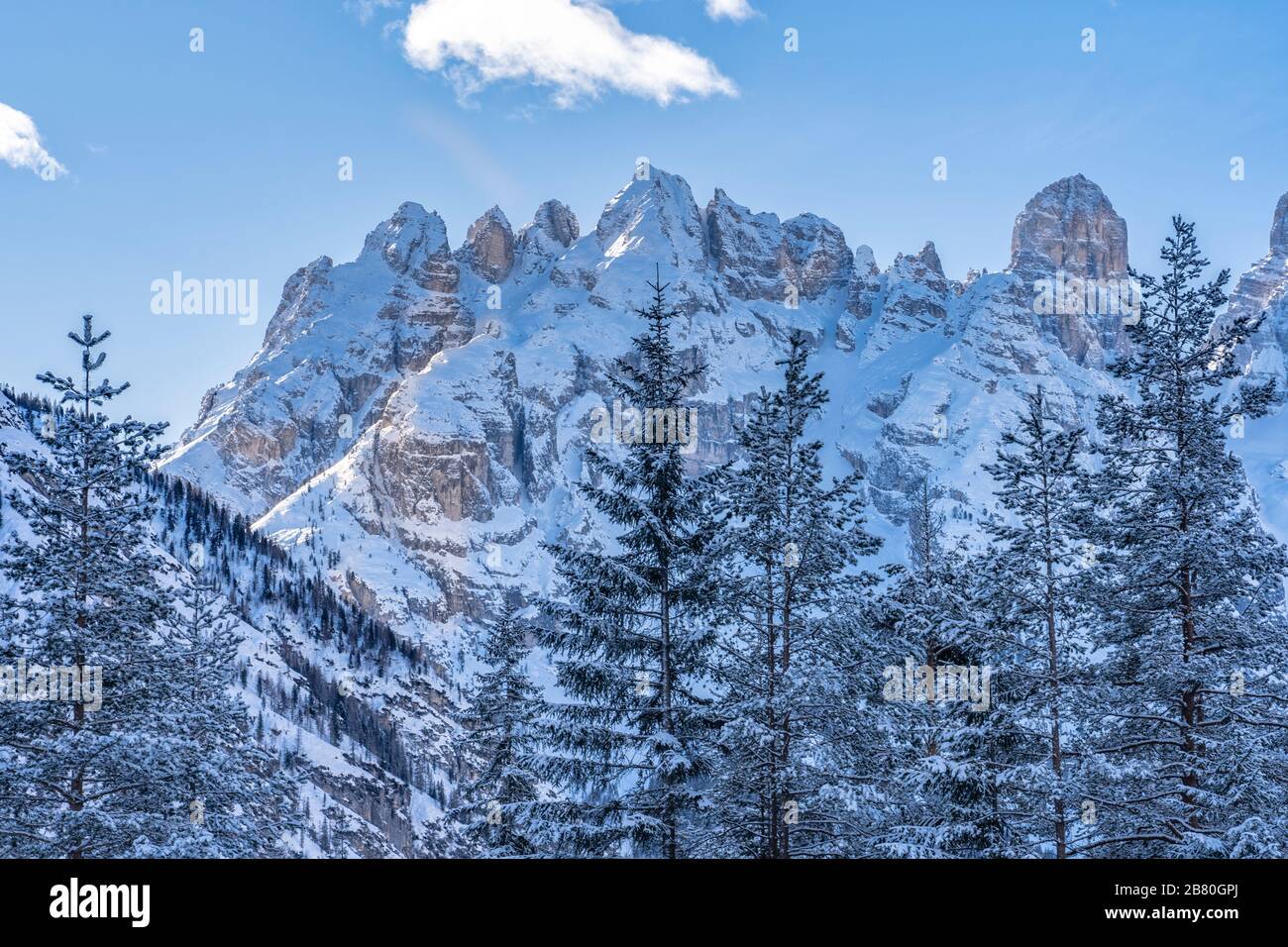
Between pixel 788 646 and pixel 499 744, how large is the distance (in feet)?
32.9

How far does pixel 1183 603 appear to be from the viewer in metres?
17.1

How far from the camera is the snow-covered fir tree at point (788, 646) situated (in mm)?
16922

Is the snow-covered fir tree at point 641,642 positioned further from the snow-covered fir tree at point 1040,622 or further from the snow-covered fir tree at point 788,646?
the snow-covered fir tree at point 1040,622

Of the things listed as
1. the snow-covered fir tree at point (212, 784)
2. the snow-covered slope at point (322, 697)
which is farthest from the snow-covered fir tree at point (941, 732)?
the snow-covered slope at point (322, 697)

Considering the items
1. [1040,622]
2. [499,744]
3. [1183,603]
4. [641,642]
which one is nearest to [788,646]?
[641,642]

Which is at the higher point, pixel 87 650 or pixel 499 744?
pixel 87 650

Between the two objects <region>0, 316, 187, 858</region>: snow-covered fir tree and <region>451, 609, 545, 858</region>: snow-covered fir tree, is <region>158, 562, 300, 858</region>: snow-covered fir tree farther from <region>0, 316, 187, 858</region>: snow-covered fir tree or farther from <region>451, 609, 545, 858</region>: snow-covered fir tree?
<region>451, 609, 545, 858</region>: snow-covered fir tree

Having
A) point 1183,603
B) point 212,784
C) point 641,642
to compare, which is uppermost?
point 1183,603

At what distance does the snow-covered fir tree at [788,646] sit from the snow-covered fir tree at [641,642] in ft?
1.95

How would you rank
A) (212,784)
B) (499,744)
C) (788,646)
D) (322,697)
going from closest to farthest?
(788,646), (212,784), (499,744), (322,697)

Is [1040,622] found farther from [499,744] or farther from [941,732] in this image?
[499,744]
